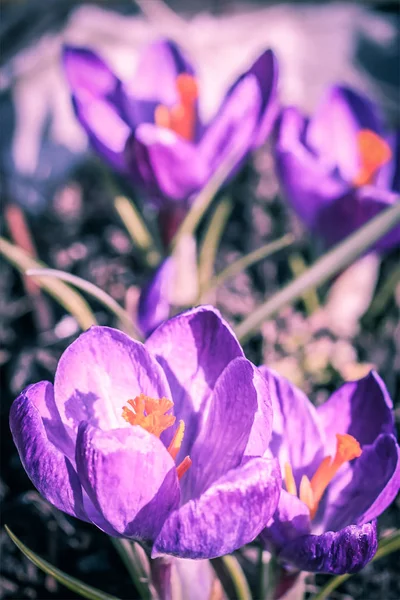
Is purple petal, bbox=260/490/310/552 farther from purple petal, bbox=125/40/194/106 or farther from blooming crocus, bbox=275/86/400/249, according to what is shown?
purple petal, bbox=125/40/194/106

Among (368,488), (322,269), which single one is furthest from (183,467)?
(322,269)

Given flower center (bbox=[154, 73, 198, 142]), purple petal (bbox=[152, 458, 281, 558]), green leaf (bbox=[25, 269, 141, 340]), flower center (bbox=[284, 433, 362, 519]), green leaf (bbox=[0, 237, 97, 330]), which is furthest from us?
flower center (bbox=[154, 73, 198, 142])

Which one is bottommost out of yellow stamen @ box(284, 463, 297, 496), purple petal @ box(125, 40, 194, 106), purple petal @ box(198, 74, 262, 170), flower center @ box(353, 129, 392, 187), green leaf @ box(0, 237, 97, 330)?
yellow stamen @ box(284, 463, 297, 496)

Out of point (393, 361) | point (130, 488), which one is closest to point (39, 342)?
point (393, 361)

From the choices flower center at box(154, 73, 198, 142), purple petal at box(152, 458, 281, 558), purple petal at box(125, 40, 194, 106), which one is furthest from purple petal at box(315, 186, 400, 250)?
purple petal at box(152, 458, 281, 558)

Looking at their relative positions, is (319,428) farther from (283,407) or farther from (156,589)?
(156,589)

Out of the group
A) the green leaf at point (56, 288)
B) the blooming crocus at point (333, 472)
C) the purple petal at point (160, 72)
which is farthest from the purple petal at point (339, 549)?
the purple petal at point (160, 72)
